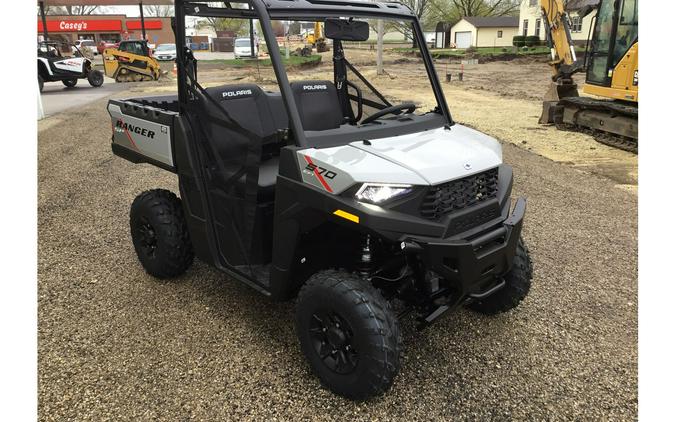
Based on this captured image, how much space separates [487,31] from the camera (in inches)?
2149

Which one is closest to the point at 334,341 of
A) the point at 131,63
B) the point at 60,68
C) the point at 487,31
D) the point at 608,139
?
the point at 608,139

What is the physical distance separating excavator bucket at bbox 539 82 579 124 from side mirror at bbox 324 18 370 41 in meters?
9.88

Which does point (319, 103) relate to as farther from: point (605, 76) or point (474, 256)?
point (605, 76)

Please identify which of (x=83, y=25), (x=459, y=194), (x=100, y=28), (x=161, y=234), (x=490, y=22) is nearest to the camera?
(x=459, y=194)

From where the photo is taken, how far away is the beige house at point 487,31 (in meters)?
54.2

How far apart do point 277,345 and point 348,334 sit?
0.72m

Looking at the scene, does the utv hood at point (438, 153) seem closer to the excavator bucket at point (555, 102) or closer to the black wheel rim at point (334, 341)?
the black wheel rim at point (334, 341)

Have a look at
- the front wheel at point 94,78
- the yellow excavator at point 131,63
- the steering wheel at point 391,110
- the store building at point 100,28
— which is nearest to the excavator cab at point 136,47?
the yellow excavator at point 131,63

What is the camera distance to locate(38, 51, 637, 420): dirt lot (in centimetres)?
268

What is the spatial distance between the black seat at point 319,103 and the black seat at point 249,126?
0.23 m

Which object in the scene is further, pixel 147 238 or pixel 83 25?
pixel 83 25

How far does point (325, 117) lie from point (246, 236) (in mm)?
1006

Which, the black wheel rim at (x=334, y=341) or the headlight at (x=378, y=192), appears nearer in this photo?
the headlight at (x=378, y=192)

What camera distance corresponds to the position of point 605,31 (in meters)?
10.4
